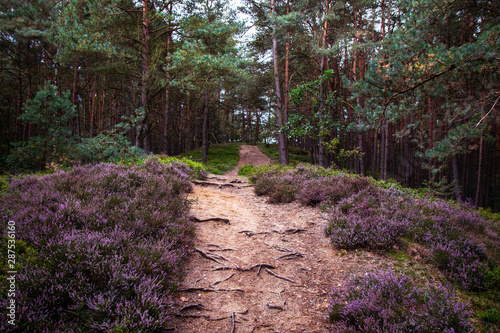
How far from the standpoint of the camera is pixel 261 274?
3.60 meters

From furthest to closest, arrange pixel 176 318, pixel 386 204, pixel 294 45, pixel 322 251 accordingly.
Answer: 1. pixel 294 45
2. pixel 386 204
3. pixel 322 251
4. pixel 176 318

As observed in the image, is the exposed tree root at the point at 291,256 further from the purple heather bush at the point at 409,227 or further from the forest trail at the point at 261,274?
the purple heather bush at the point at 409,227

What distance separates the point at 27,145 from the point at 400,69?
36.8 feet

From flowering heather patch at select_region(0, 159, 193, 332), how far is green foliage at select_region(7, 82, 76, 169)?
429 cm

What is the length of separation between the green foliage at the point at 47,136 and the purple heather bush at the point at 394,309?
9163mm

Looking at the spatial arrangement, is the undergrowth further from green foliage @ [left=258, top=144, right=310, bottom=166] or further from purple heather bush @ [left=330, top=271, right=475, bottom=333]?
green foliage @ [left=258, top=144, right=310, bottom=166]

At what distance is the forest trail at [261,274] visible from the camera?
2545 millimetres

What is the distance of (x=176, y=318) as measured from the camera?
246 cm

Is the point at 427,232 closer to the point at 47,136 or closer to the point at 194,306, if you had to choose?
the point at 194,306

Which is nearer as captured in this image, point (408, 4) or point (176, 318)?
point (176, 318)

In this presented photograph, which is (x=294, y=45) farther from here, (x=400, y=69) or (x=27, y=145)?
(x=27, y=145)

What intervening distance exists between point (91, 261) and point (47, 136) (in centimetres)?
829

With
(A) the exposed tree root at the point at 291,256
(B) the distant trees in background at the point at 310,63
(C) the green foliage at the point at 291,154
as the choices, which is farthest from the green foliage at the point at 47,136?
(C) the green foliage at the point at 291,154

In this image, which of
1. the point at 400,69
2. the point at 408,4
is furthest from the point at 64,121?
the point at 408,4
